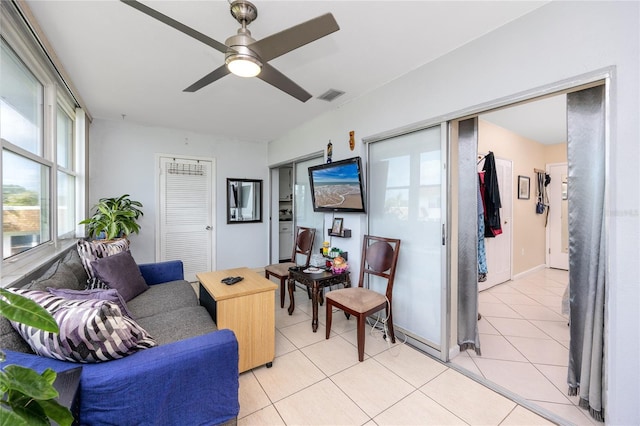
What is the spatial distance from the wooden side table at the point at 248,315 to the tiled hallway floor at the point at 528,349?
1585 millimetres

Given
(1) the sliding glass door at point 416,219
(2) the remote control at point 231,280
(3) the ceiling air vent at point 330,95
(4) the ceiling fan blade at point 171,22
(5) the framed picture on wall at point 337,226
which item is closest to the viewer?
(4) the ceiling fan blade at point 171,22

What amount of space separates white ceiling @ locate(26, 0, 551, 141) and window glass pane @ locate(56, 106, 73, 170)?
319mm

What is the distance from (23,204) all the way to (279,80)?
2.10m

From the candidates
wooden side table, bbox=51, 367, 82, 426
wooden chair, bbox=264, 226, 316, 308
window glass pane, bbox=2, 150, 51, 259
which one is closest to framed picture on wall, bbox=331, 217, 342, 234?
wooden chair, bbox=264, 226, 316, 308

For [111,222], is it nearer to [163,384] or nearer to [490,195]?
[163,384]

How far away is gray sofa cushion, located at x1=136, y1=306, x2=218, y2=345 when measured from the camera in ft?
5.59

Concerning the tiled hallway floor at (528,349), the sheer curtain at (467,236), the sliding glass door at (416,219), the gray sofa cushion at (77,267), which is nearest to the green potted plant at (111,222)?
the gray sofa cushion at (77,267)

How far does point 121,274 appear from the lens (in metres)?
2.27

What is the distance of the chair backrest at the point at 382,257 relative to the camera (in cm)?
250

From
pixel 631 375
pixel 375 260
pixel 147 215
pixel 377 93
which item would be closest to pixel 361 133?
pixel 377 93

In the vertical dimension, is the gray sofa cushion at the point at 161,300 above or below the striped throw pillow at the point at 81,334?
below

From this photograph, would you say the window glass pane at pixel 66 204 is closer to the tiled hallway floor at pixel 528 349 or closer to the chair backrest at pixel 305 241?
the chair backrest at pixel 305 241

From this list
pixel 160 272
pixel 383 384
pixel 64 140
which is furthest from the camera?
pixel 64 140

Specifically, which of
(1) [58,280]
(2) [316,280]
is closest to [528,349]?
(2) [316,280]
